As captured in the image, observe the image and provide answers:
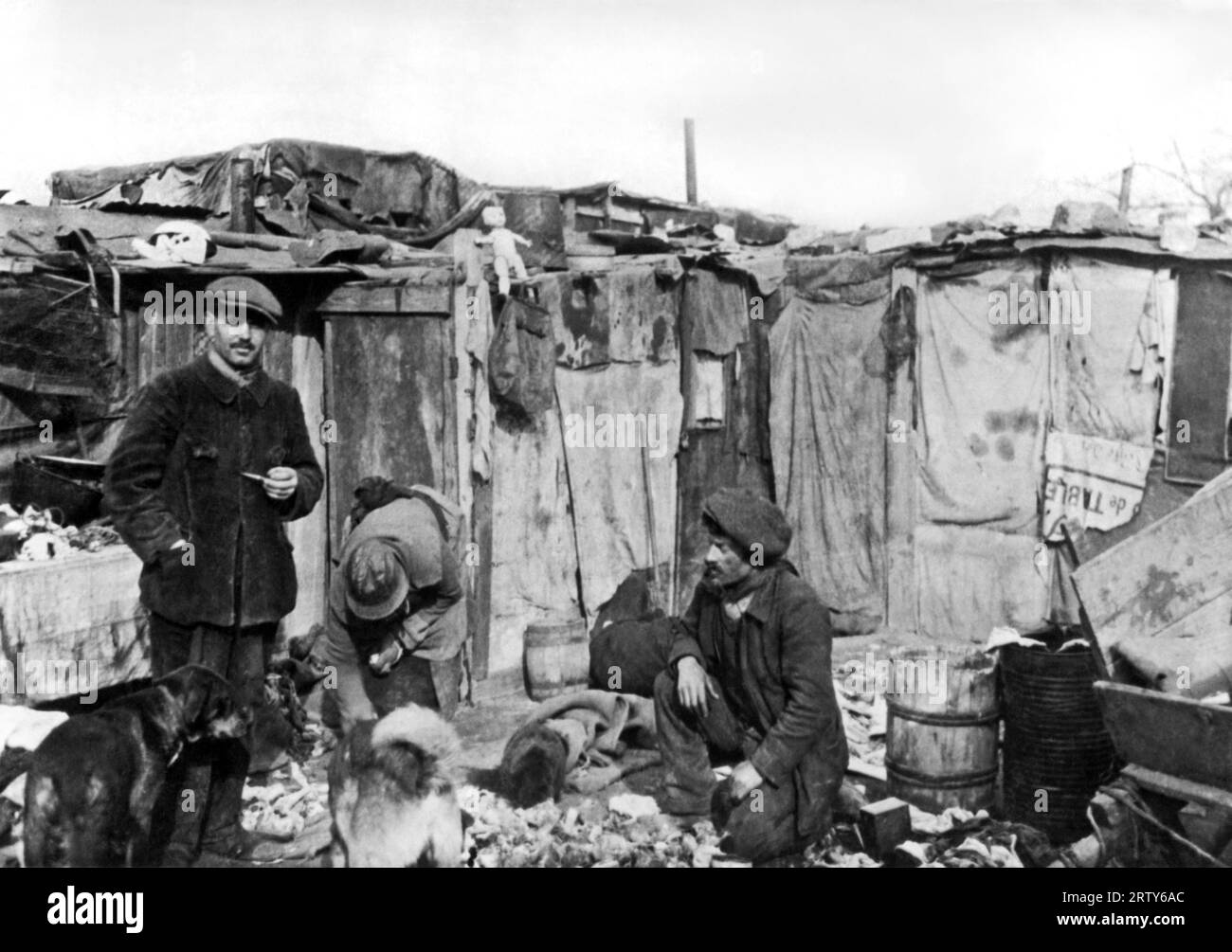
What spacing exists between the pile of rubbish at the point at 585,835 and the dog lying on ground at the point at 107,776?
4.43ft

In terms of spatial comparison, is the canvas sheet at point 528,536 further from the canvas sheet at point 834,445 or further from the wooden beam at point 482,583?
the canvas sheet at point 834,445

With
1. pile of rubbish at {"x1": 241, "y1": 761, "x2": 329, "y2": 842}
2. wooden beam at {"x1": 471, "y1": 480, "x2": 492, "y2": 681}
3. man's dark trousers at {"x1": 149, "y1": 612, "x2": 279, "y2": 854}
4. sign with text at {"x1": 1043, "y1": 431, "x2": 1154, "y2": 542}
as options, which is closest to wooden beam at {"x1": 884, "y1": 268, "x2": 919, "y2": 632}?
sign with text at {"x1": 1043, "y1": 431, "x2": 1154, "y2": 542}

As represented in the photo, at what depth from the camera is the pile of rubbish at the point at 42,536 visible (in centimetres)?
684

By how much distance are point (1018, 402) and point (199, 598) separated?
22.5 feet

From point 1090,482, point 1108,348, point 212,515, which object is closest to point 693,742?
point 212,515

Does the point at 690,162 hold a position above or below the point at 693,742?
above

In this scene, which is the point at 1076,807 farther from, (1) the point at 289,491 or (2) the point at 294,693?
(2) the point at 294,693

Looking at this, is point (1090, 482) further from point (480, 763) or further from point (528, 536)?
point (480, 763)

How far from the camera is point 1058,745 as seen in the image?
229 inches

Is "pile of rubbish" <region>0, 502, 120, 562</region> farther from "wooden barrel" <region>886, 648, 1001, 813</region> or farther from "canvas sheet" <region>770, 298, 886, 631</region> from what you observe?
"canvas sheet" <region>770, 298, 886, 631</region>

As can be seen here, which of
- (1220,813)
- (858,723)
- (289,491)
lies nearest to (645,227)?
(858,723)

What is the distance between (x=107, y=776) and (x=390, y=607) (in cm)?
148

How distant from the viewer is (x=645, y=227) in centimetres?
1736

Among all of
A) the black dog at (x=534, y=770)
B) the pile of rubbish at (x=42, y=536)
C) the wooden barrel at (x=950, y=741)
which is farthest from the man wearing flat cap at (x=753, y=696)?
the pile of rubbish at (x=42, y=536)
